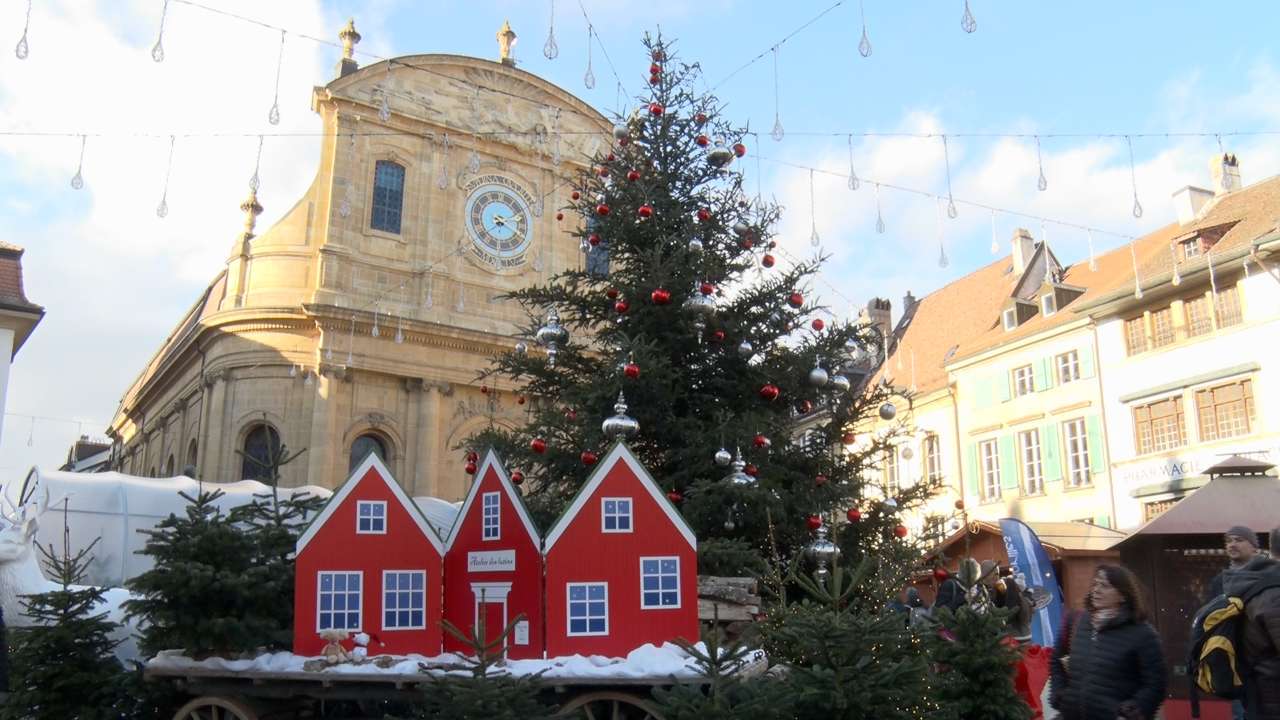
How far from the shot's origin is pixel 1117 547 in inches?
623

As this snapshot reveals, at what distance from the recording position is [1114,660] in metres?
5.52

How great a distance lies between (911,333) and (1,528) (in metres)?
32.7

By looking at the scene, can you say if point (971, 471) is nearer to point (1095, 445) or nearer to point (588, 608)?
point (1095, 445)

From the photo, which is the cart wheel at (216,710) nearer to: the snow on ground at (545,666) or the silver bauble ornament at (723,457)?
the snow on ground at (545,666)

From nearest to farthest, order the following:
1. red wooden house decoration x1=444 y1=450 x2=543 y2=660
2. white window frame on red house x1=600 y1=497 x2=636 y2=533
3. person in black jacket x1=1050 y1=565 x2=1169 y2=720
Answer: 1. person in black jacket x1=1050 y1=565 x2=1169 y2=720
2. red wooden house decoration x1=444 y1=450 x2=543 y2=660
3. white window frame on red house x1=600 y1=497 x2=636 y2=533

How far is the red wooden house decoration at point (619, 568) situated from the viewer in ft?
25.6

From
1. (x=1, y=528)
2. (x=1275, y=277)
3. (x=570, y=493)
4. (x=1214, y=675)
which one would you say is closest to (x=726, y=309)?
(x=570, y=493)

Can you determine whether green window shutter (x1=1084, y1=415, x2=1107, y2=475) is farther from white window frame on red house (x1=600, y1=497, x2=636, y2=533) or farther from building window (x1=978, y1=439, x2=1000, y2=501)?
white window frame on red house (x1=600, y1=497, x2=636, y2=533)

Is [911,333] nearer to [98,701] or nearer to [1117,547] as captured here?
[1117,547]

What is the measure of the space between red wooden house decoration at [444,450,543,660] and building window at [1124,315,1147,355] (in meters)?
23.1

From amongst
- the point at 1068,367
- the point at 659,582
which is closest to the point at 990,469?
the point at 1068,367

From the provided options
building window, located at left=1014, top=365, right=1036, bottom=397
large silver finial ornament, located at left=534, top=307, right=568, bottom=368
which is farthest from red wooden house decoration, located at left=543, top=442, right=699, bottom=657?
building window, located at left=1014, top=365, right=1036, bottom=397

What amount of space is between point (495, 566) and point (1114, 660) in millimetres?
4598

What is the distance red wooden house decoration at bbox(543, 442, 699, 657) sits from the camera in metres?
7.80
